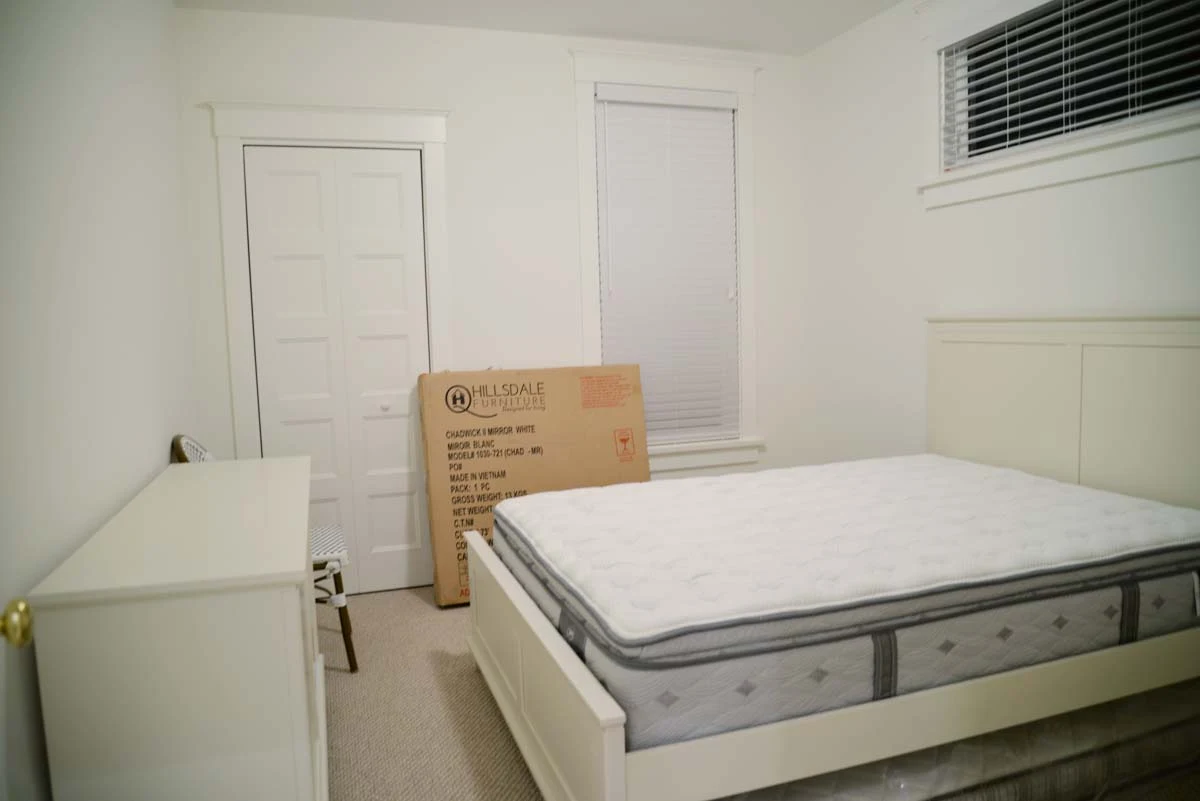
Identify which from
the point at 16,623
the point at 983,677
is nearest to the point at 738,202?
the point at 983,677

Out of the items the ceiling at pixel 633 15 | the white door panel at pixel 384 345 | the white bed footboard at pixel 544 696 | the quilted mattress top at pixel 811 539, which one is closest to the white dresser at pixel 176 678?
the white bed footboard at pixel 544 696

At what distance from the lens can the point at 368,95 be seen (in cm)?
369

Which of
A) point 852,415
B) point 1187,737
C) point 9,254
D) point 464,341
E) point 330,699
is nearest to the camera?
point 9,254

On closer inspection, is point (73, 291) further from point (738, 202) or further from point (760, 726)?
point (738, 202)

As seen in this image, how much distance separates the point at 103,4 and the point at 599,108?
2271 millimetres

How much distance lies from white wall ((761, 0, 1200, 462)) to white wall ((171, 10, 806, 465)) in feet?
3.12

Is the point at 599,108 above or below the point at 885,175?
above

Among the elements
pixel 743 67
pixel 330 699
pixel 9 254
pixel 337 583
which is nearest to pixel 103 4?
pixel 9 254

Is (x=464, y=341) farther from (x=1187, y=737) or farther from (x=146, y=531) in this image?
(x=1187, y=737)

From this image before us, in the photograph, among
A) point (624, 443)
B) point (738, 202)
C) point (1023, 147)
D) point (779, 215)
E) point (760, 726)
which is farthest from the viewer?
point (779, 215)

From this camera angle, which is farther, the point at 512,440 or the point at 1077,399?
the point at 512,440

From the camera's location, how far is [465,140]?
3.84 m

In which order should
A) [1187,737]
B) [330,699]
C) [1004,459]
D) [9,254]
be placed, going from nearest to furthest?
[9,254] → [1187,737] → [330,699] → [1004,459]

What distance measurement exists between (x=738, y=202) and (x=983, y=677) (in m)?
3.01
